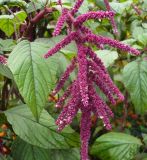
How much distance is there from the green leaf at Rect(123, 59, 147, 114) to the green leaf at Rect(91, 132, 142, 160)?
0.21 m

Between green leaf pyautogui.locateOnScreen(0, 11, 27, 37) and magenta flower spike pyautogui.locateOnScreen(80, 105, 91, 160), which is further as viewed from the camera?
green leaf pyautogui.locateOnScreen(0, 11, 27, 37)

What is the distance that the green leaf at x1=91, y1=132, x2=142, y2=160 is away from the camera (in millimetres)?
1671

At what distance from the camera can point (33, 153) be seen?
1.49 metres

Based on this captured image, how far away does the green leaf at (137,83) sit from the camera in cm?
158

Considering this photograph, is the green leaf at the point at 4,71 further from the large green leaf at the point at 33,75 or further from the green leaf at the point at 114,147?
the green leaf at the point at 114,147

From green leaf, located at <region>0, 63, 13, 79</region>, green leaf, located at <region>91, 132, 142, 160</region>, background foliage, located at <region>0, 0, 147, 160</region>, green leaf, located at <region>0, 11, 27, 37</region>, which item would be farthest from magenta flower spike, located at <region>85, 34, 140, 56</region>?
green leaf, located at <region>91, 132, 142, 160</region>

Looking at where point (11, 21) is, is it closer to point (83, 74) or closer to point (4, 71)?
point (4, 71)

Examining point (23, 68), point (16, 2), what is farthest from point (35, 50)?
point (16, 2)

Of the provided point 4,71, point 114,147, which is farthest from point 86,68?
point 114,147

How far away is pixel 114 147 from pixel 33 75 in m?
0.72

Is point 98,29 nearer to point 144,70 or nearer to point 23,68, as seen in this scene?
point 144,70

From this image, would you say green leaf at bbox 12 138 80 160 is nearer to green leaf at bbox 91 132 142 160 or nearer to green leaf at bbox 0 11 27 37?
green leaf at bbox 91 132 142 160

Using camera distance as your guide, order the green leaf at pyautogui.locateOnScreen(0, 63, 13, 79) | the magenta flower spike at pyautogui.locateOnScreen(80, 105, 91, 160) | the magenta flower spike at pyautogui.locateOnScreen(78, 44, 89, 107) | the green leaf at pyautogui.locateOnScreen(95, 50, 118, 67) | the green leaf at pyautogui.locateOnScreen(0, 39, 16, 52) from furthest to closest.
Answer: the green leaf at pyautogui.locateOnScreen(95, 50, 118, 67), the green leaf at pyautogui.locateOnScreen(0, 39, 16, 52), the green leaf at pyautogui.locateOnScreen(0, 63, 13, 79), the magenta flower spike at pyautogui.locateOnScreen(80, 105, 91, 160), the magenta flower spike at pyautogui.locateOnScreen(78, 44, 89, 107)

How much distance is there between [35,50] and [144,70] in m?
0.60
